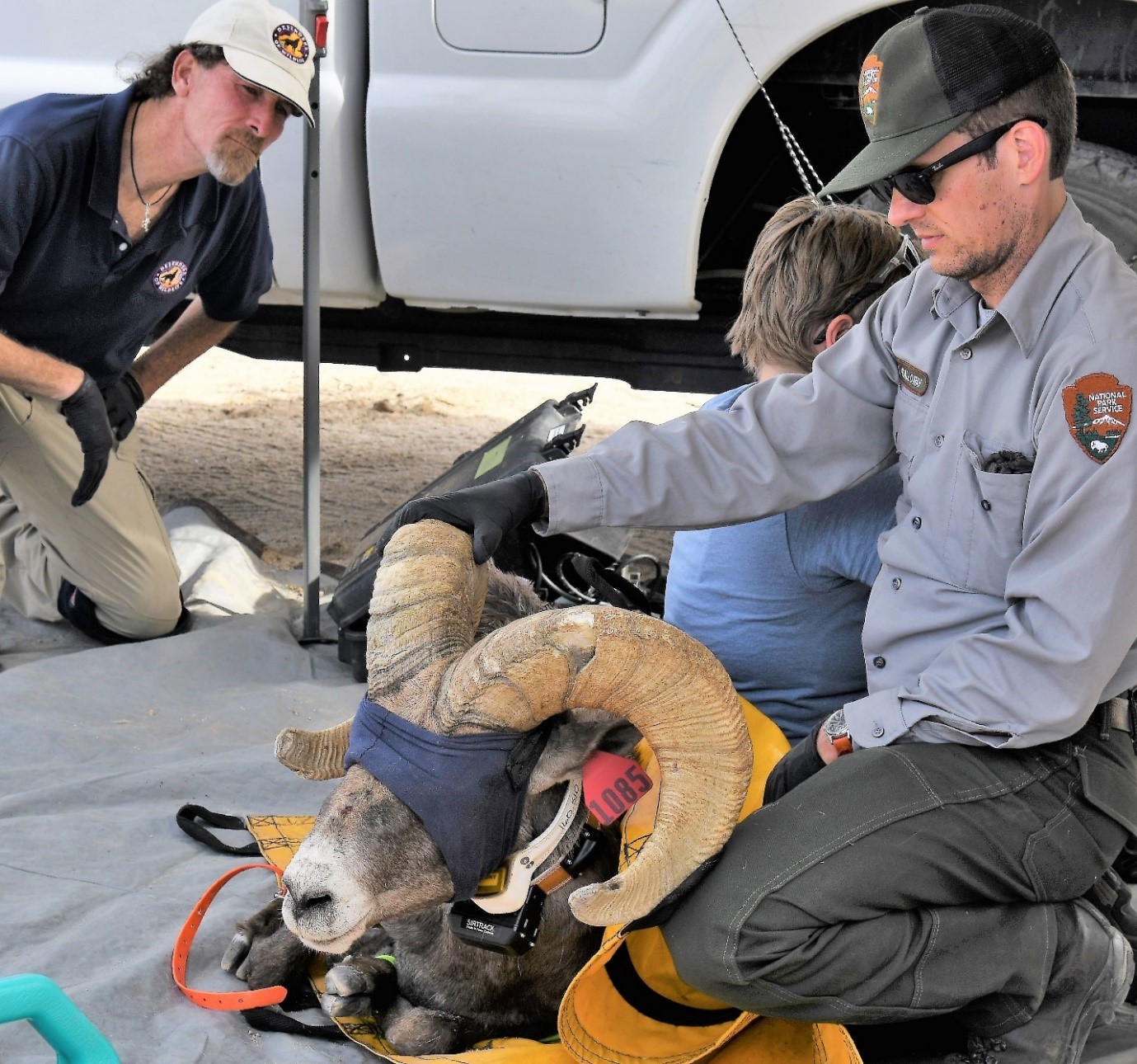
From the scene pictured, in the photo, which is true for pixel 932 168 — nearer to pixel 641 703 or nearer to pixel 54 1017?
pixel 641 703

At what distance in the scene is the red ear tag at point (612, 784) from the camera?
2426 mm

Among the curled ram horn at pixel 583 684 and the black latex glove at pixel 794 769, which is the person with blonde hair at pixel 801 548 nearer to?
the black latex glove at pixel 794 769

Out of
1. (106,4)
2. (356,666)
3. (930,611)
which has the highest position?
(106,4)

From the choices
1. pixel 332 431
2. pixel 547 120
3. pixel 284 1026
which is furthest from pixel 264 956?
pixel 332 431

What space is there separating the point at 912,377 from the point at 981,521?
392 millimetres

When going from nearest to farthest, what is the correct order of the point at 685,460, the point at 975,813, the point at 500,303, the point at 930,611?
the point at 975,813, the point at 930,611, the point at 685,460, the point at 500,303

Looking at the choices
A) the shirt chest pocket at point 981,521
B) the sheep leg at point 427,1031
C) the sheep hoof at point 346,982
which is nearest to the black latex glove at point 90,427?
the sheep hoof at point 346,982

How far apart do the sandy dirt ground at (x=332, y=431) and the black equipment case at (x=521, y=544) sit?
4.06 ft

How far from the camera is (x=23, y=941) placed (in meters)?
2.88

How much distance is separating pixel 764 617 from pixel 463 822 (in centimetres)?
98

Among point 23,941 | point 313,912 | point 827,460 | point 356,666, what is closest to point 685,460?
point 827,460

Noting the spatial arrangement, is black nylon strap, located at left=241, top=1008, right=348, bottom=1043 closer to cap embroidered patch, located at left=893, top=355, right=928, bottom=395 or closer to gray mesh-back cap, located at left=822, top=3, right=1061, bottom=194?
cap embroidered patch, located at left=893, top=355, right=928, bottom=395

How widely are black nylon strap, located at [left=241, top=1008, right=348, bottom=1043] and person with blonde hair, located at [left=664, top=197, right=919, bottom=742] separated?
45.8 inches

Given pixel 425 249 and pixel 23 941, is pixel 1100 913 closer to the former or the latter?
pixel 23 941
